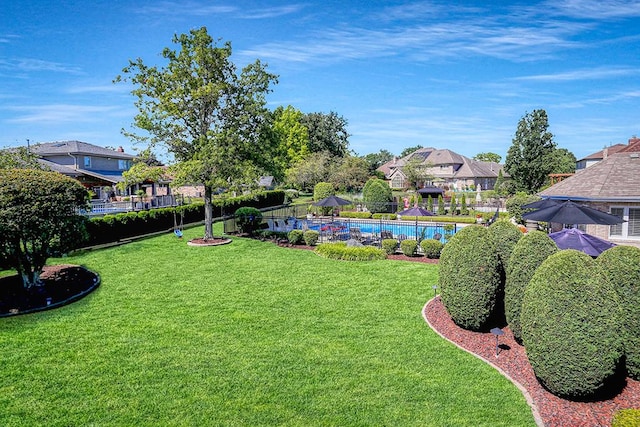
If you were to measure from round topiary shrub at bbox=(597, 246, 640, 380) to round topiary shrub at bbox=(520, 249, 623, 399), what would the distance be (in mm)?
659

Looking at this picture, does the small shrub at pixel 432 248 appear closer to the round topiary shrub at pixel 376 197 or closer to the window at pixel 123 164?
the round topiary shrub at pixel 376 197

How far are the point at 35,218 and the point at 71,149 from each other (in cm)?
3208

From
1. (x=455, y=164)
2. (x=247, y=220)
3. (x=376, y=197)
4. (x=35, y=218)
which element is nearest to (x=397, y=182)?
(x=455, y=164)

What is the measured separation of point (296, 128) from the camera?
70.2m

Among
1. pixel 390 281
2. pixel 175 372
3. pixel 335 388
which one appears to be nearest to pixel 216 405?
pixel 175 372

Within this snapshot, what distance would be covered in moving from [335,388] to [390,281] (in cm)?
742

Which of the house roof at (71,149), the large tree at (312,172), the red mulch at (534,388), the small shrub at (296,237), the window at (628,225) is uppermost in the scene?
the house roof at (71,149)

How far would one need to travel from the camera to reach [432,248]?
17.7m

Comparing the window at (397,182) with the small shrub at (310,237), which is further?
the window at (397,182)

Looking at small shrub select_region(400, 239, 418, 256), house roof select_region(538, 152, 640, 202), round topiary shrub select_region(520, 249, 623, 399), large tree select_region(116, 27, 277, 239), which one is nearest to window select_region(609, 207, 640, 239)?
house roof select_region(538, 152, 640, 202)

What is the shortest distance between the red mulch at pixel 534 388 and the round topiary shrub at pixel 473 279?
404mm

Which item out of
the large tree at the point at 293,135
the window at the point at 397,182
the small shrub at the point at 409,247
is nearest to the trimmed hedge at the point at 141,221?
the small shrub at the point at 409,247

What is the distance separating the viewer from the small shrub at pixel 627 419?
541 cm

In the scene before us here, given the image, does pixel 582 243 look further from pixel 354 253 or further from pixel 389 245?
pixel 354 253
